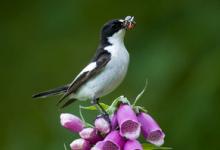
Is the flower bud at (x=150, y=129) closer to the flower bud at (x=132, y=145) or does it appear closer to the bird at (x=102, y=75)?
the flower bud at (x=132, y=145)

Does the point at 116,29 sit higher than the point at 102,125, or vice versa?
the point at 116,29

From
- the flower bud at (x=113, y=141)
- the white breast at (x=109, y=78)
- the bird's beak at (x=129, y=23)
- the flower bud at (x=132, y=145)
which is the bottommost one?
the flower bud at (x=132, y=145)

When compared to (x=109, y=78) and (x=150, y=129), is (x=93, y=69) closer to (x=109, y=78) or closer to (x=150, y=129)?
(x=109, y=78)

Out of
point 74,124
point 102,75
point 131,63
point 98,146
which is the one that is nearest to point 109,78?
point 102,75

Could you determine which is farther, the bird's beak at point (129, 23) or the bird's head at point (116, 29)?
the bird's head at point (116, 29)

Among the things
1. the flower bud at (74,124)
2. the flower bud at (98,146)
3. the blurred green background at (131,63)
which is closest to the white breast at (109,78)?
the flower bud at (74,124)

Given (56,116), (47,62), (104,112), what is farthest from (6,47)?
(104,112)
